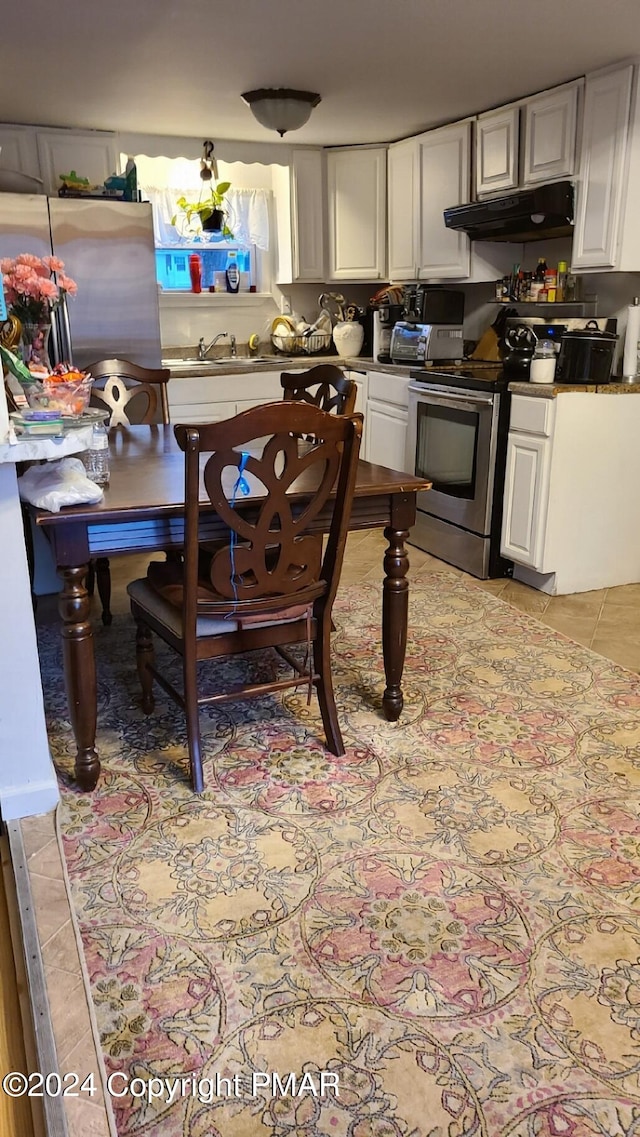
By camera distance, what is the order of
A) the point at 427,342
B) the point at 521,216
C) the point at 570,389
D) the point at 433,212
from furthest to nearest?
the point at 433,212 → the point at 427,342 → the point at 521,216 → the point at 570,389

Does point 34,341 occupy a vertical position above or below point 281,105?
below

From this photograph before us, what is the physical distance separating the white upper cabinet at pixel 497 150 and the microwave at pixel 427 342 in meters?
0.70

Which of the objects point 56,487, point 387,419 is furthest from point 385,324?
point 56,487

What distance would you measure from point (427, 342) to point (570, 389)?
4.04ft

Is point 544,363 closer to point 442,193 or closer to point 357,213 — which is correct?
point 442,193

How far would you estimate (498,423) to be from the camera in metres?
3.63

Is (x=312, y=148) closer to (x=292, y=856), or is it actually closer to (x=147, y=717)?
(x=147, y=717)

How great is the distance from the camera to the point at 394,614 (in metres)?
2.40

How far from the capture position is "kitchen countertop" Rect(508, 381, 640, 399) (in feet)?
11.0

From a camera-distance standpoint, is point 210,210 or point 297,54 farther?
point 210,210

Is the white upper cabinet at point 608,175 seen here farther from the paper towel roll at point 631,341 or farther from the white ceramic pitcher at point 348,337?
the white ceramic pitcher at point 348,337

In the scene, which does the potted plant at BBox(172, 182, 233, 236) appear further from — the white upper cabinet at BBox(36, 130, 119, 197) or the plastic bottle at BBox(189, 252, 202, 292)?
the white upper cabinet at BBox(36, 130, 119, 197)

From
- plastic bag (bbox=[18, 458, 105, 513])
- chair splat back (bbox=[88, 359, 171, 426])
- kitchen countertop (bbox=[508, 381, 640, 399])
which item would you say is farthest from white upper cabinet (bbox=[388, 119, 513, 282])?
plastic bag (bbox=[18, 458, 105, 513])

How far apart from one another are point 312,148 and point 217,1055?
5.11 metres
